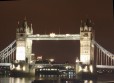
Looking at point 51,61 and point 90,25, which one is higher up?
point 90,25

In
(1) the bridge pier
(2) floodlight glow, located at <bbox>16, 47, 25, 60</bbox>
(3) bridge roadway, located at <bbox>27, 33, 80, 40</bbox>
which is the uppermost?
(3) bridge roadway, located at <bbox>27, 33, 80, 40</bbox>

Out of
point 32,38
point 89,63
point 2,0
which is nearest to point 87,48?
point 89,63

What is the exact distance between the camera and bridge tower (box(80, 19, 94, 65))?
3522cm

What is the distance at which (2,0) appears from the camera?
9.35 ft

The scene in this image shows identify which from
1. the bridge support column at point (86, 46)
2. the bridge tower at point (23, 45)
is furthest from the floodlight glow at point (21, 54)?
the bridge support column at point (86, 46)

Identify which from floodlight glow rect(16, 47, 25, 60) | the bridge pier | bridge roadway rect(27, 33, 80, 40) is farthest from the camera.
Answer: floodlight glow rect(16, 47, 25, 60)

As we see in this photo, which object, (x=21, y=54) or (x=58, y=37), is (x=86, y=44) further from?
(x=21, y=54)

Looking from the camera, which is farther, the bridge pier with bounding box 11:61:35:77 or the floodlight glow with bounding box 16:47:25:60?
the floodlight glow with bounding box 16:47:25:60

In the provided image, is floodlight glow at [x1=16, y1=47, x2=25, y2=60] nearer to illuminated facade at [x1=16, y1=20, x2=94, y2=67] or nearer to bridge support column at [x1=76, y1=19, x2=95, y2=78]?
illuminated facade at [x1=16, y1=20, x2=94, y2=67]

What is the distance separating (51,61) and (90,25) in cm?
602

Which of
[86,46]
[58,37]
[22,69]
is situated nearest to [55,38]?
[58,37]

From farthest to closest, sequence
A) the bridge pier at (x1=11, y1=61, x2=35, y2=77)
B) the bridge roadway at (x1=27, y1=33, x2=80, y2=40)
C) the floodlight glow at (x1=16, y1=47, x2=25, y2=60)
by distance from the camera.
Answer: the floodlight glow at (x1=16, y1=47, x2=25, y2=60)
the bridge pier at (x1=11, y1=61, x2=35, y2=77)
the bridge roadway at (x1=27, y1=33, x2=80, y2=40)

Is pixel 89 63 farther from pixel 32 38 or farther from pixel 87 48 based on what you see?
pixel 32 38

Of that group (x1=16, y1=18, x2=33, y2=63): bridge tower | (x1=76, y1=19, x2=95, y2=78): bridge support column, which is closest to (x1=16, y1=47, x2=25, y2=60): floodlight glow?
(x1=16, y1=18, x2=33, y2=63): bridge tower
